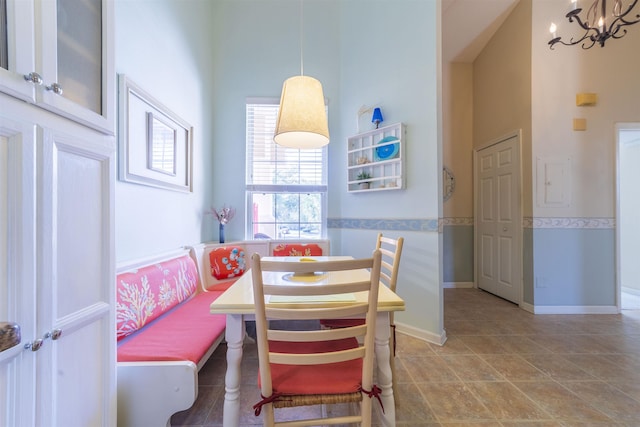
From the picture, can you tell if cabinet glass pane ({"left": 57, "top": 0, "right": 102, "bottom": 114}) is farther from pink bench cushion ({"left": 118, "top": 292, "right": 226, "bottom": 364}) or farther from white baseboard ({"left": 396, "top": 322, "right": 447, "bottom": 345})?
white baseboard ({"left": 396, "top": 322, "right": 447, "bottom": 345})

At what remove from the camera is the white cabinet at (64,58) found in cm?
69

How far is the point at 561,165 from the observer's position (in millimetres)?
2957

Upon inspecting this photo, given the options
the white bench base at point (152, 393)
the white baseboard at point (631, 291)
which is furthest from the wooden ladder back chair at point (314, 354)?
the white baseboard at point (631, 291)

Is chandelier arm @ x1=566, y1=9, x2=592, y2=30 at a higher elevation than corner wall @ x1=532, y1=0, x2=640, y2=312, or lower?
higher

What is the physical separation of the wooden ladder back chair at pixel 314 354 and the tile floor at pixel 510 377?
64 cm

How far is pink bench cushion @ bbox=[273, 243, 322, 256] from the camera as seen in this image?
2.88m

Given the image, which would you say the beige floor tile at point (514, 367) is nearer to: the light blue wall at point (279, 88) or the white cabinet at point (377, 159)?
the light blue wall at point (279, 88)

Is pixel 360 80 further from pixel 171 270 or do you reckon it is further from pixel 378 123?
pixel 171 270

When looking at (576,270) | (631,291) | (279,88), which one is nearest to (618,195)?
(576,270)

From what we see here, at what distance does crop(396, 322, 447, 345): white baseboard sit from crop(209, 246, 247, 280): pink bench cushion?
5.79ft

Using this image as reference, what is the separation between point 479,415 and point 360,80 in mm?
3173

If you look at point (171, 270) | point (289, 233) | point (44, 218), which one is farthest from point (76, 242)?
point (289, 233)

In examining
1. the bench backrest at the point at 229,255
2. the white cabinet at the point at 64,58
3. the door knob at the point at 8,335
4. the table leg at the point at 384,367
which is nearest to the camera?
the door knob at the point at 8,335

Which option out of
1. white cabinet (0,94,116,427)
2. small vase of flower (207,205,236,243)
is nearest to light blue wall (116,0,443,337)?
small vase of flower (207,205,236,243)
